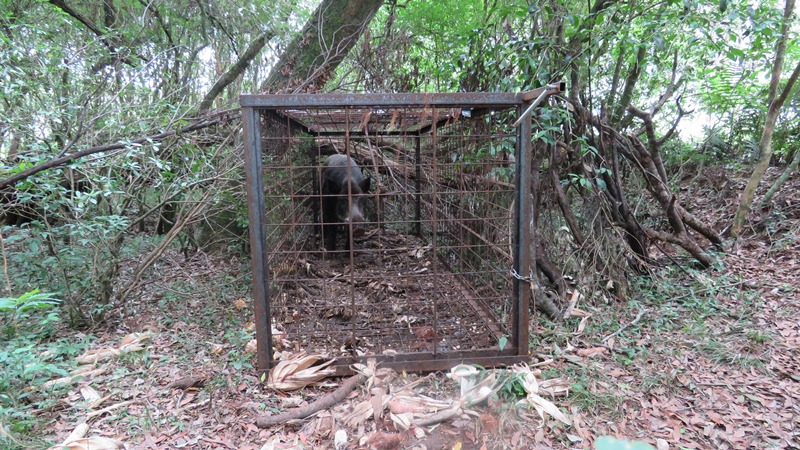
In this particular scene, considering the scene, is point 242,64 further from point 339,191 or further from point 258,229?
point 258,229

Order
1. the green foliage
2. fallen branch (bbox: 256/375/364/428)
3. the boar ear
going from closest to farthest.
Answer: the green foliage < fallen branch (bbox: 256/375/364/428) < the boar ear

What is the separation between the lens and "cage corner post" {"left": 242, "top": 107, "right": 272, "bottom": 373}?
9.86 feet

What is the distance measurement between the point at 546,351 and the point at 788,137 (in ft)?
23.0

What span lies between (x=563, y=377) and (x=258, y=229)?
7.88ft

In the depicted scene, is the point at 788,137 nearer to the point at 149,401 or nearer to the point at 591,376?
the point at 591,376

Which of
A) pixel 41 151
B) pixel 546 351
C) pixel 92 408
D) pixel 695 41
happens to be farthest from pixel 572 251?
pixel 41 151

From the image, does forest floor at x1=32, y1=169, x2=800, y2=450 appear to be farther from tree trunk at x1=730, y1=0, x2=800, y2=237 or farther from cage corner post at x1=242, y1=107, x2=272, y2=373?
tree trunk at x1=730, y1=0, x2=800, y2=237

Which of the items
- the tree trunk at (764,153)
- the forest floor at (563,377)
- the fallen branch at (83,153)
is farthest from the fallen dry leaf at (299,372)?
the tree trunk at (764,153)

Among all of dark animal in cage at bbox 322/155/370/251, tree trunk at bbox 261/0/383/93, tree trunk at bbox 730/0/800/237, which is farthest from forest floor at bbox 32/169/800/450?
tree trunk at bbox 261/0/383/93

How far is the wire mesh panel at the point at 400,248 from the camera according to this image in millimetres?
3125

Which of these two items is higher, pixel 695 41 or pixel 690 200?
→ pixel 695 41

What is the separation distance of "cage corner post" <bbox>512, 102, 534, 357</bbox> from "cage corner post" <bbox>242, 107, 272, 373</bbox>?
1818 millimetres

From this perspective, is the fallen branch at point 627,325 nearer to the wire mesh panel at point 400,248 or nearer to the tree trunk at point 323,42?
the wire mesh panel at point 400,248

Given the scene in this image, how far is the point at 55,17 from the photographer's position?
18.5 ft
